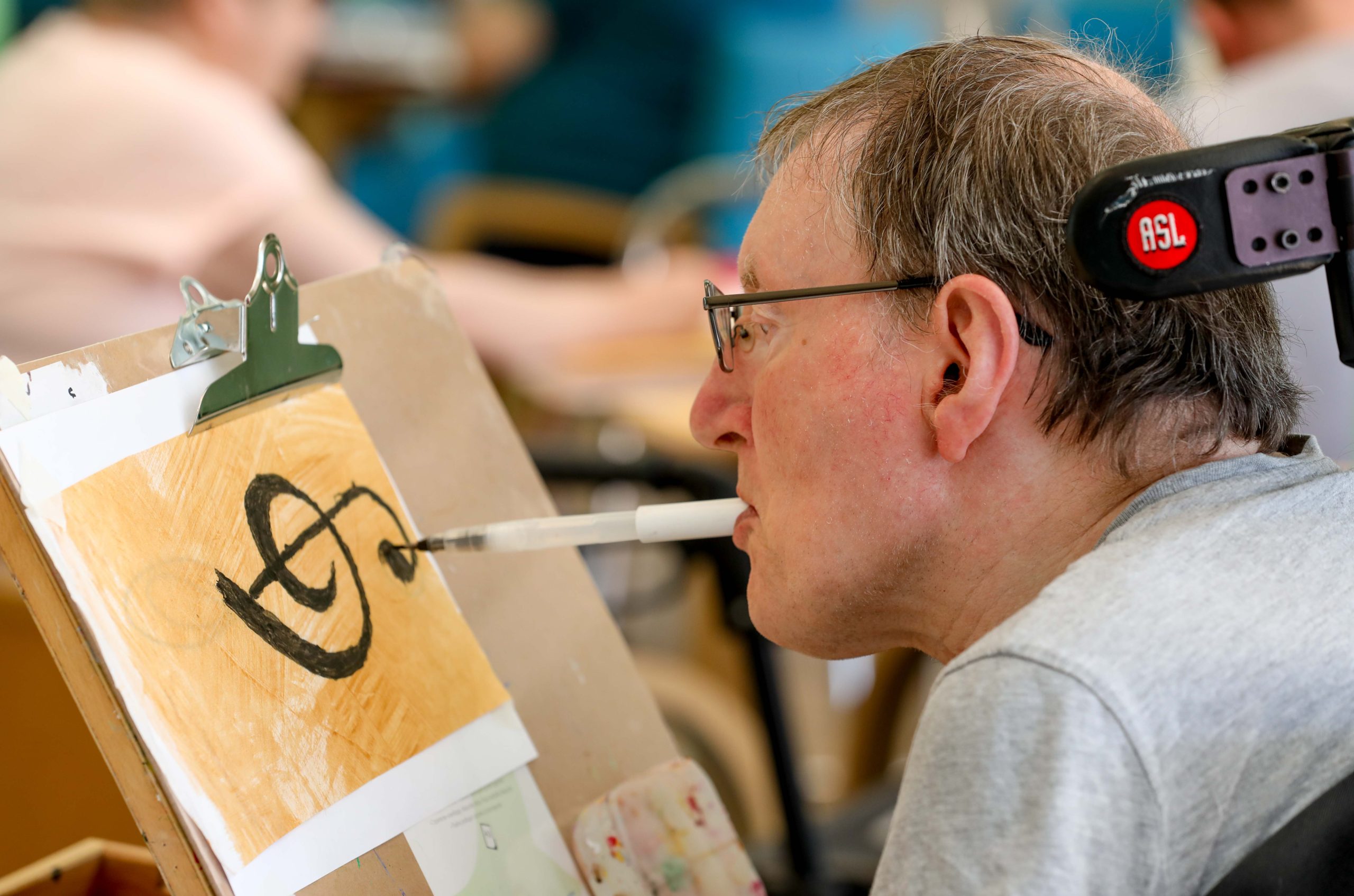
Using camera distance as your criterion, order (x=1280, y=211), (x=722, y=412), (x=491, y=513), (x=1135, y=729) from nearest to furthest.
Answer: (x=1135, y=729) → (x=1280, y=211) → (x=722, y=412) → (x=491, y=513)

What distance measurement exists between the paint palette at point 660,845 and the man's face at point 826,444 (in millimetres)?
201

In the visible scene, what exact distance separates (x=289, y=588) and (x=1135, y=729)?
515 millimetres

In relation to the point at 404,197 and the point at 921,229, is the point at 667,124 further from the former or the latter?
the point at 921,229

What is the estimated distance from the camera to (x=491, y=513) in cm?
96

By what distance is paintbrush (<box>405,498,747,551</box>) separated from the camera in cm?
83

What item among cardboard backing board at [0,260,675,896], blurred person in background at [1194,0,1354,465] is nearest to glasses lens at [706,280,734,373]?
cardboard backing board at [0,260,675,896]

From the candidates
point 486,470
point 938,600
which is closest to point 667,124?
point 486,470

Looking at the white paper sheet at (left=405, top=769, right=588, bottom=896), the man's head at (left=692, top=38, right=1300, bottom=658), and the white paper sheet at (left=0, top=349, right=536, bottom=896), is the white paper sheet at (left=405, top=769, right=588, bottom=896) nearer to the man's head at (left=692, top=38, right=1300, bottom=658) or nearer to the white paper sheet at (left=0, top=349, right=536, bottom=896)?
the white paper sheet at (left=0, top=349, right=536, bottom=896)

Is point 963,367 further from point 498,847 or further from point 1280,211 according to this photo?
point 498,847

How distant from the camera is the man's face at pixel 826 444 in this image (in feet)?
2.34

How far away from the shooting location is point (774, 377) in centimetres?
77

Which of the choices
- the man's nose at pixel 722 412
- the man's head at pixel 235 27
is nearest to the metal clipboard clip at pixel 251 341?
the man's nose at pixel 722 412

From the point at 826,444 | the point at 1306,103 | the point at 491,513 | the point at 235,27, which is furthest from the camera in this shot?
the point at 235,27

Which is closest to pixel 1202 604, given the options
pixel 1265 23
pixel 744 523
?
pixel 744 523
